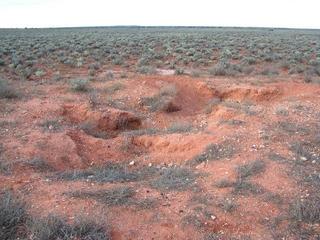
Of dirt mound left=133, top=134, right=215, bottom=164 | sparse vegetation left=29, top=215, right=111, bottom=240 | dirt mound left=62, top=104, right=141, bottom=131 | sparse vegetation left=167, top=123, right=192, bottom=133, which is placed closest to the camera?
sparse vegetation left=29, top=215, right=111, bottom=240

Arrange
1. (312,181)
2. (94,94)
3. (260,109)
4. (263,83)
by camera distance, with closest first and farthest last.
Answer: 1. (312,181)
2. (260,109)
3. (94,94)
4. (263,83)

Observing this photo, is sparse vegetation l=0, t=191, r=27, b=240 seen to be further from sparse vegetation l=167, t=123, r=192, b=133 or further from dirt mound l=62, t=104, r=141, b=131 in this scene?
dirt mound l=62, t=104, r=141, b=131

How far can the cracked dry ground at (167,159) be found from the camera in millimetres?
5527

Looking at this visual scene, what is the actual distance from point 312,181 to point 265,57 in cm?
1618

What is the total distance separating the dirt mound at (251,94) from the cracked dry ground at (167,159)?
31mm

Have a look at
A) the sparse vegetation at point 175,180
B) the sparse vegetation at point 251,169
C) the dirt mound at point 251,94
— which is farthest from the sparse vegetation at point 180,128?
the dirt mound at point 251,94

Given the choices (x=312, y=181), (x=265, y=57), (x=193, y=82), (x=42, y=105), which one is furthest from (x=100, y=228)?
(x=265, y=57)

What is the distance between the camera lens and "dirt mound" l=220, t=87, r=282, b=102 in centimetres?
1255

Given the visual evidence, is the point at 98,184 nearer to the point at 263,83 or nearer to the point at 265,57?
the point at 263,83

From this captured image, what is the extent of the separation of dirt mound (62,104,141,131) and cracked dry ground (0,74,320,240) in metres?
0.03

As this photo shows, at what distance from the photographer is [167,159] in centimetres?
794

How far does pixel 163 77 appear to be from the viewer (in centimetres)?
1398

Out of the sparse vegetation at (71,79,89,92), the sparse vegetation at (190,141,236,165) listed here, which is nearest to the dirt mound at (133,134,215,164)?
the sparse vegetation at (190,141,236,165)

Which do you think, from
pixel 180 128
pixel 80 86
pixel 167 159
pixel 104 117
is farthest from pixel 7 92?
pixel 167 159
